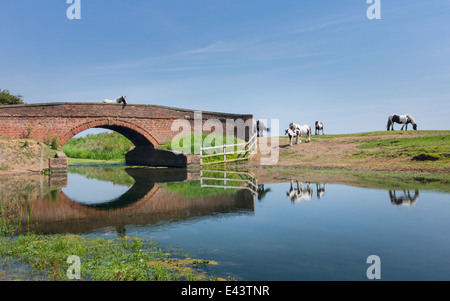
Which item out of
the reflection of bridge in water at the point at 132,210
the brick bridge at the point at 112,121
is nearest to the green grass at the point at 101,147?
the brick bridge at the point at 112,121

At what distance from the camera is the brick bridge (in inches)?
961

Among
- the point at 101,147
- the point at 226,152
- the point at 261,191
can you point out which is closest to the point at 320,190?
the point at 261,191

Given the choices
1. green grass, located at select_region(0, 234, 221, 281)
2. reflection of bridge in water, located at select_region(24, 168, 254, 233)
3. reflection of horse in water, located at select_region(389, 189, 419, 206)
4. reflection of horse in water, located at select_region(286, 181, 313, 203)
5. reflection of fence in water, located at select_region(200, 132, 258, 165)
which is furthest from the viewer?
reflection of fence in water, located at select_region(200, 132, 258, 165)

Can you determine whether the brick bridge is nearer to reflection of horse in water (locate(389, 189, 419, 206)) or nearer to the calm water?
the calm water

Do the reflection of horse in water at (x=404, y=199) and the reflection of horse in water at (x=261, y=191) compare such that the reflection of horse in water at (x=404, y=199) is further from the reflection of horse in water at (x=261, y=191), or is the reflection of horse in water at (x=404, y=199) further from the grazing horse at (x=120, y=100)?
the grazing horse at (x=120, y=100)

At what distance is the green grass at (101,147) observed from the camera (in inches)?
1636

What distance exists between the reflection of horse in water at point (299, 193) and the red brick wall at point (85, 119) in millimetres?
18419

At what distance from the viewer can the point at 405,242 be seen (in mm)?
6328

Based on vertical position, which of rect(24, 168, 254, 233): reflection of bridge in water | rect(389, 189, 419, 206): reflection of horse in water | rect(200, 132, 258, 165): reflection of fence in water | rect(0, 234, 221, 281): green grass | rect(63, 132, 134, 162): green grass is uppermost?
rect(63, 132, 134, 162): green grass

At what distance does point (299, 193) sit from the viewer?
40.0 ft

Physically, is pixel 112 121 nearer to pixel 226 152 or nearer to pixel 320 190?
pixel 226 152

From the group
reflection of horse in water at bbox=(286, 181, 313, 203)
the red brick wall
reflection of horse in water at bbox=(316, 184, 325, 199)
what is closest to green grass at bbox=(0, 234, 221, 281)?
reflection of horse in water at bbox=(286, 181, 313, 203)

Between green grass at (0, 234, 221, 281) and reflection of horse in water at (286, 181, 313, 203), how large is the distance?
6032 millimetres

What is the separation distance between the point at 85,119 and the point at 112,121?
6.69 ft
